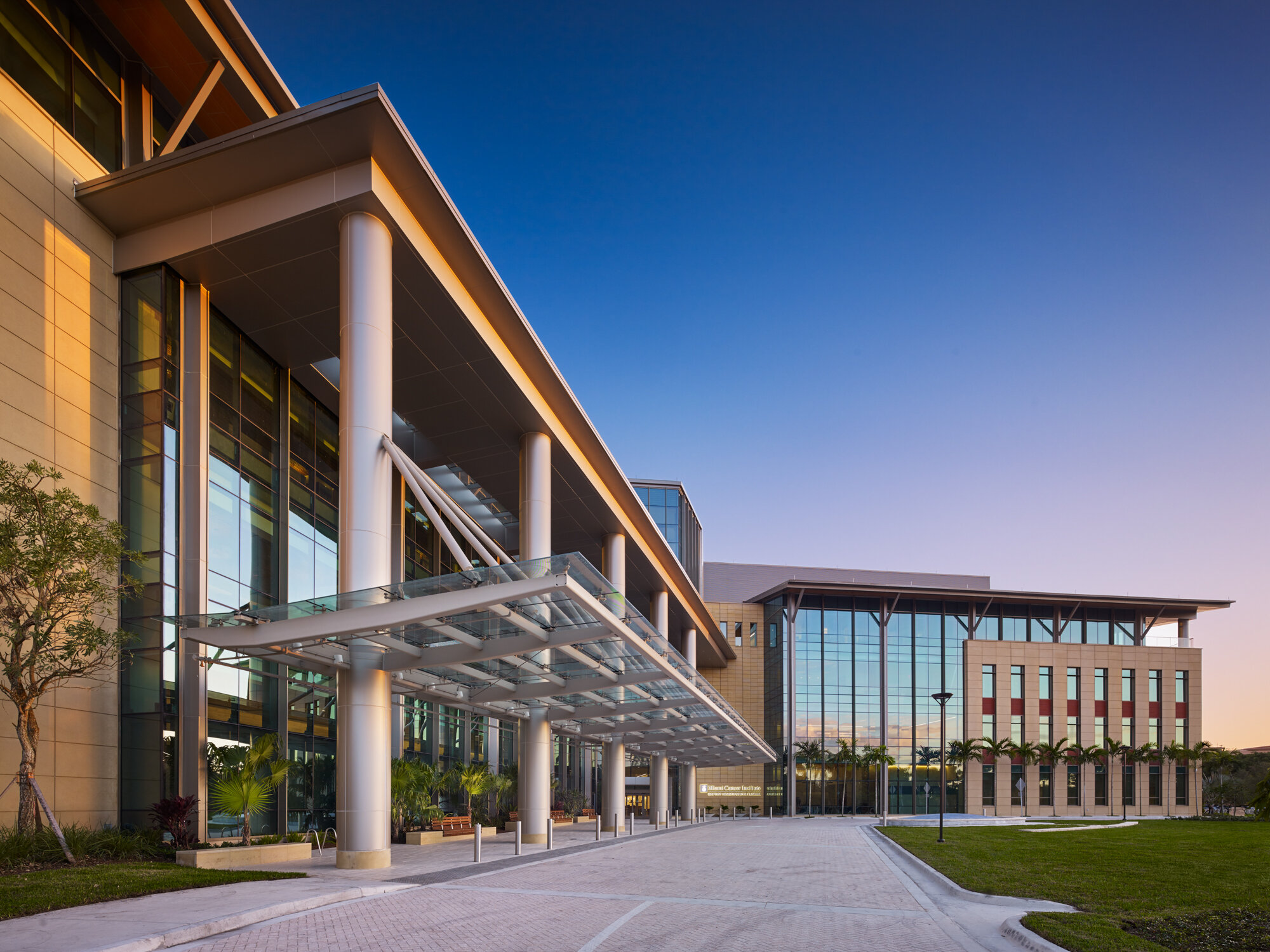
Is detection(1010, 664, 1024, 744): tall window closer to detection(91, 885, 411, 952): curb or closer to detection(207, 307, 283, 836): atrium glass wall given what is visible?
detection(207, 307, 283, 836): atrium glass wall

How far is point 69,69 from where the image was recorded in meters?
20.6

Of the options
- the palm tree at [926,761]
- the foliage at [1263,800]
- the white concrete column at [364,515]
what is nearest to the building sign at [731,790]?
the palm tree at [926,761]

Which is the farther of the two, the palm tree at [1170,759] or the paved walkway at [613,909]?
the palm tree at [1170,759]

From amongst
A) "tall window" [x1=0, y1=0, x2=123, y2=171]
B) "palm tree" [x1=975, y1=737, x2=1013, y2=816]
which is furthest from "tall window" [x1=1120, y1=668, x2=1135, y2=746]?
"tall window" [x1=0, y1=0, x2=123, y2=171]

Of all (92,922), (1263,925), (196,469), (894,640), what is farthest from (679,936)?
(894,640)

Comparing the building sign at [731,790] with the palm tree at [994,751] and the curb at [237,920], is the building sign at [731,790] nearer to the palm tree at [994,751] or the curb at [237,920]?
the palm tree at [994,751]

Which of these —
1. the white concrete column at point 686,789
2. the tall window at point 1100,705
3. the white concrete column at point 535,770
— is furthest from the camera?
the tall window at point 1100,705

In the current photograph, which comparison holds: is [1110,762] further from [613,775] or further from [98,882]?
[98,882]

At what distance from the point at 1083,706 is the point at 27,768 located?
7613cm

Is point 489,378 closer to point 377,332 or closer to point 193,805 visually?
point 377,332

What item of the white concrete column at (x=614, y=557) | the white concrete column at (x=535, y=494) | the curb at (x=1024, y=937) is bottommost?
the curb at (x=1024, y=937)

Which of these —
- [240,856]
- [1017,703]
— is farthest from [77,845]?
[1017,703]

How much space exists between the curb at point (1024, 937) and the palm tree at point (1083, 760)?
70039mm

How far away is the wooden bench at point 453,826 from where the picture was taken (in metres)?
30.9
